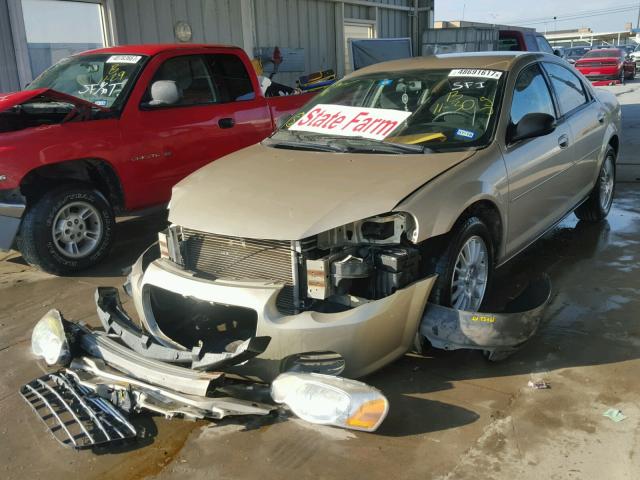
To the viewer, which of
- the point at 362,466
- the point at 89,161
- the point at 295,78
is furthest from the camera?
the point at 295,78

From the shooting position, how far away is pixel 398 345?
3.21 meters

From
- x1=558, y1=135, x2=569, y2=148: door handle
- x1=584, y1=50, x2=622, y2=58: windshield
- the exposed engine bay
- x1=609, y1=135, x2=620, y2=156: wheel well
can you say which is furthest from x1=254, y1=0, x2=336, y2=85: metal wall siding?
x1=584, y1=50, x2=622, y2=58: windshield

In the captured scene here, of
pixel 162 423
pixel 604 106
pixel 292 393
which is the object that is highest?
pixel 604 106

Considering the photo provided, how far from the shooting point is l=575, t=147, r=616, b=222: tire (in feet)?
19.5

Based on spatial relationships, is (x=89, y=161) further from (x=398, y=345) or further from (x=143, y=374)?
(x=398, y=345)

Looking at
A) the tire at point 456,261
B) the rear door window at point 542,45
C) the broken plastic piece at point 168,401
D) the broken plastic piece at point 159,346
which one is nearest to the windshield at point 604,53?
the rear door window at point 542,45

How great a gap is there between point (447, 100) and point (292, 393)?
7.62ft

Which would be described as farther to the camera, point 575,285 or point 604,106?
point 604,106

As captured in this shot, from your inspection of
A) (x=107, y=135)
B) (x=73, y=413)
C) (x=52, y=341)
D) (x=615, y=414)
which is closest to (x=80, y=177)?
(x=107, y=135)

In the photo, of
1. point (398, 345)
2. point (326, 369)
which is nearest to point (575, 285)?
point (398, 345)

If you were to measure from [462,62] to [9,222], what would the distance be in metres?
3.68

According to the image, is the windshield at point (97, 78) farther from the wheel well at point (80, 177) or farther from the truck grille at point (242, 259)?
the truck grille at point (242, 259)

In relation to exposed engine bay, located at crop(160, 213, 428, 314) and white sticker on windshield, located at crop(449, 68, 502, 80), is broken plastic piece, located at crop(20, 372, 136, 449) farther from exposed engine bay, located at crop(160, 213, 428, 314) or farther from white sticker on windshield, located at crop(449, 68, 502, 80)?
white sticker on windshield, located at crop(449, 68, 502, 80)

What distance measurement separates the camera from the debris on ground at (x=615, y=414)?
300 cm
